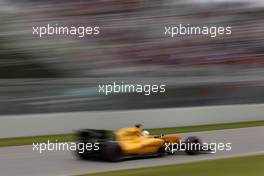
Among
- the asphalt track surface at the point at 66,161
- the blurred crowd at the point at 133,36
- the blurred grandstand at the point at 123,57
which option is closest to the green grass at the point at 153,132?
the blurred grandstand at the point at 123,57

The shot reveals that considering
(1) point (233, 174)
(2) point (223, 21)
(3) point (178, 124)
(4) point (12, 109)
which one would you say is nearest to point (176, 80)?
(3) point (178, 124)

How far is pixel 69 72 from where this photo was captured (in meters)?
14.9

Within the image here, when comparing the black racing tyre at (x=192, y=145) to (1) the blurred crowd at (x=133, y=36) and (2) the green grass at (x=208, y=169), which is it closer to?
(2) the green grass at (x=208, y=169)

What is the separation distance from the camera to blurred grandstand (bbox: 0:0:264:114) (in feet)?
43.5

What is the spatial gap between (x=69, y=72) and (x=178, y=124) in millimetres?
2993

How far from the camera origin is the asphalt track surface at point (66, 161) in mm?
7527

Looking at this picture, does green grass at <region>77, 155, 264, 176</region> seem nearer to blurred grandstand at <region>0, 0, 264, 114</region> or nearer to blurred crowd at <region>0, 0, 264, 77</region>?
blurred grandstand at <region>0, 0, 264, 114</region>

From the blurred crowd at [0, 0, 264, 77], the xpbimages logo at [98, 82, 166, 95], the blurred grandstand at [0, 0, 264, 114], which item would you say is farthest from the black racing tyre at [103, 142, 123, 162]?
the blurred crowd at [0, 0, 264, 77]

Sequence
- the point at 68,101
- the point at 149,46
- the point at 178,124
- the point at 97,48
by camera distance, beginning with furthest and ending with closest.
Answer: the point at 149,46 < the point at 97,48 < the point at 178,124 < the point at 68,101

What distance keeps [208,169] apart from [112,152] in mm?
1389

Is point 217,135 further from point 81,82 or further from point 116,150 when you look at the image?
point 116,150

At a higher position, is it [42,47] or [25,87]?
[42,47]

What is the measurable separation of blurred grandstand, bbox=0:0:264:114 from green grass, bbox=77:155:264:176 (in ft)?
17.8

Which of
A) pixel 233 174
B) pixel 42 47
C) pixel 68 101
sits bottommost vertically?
pixel 233 174
